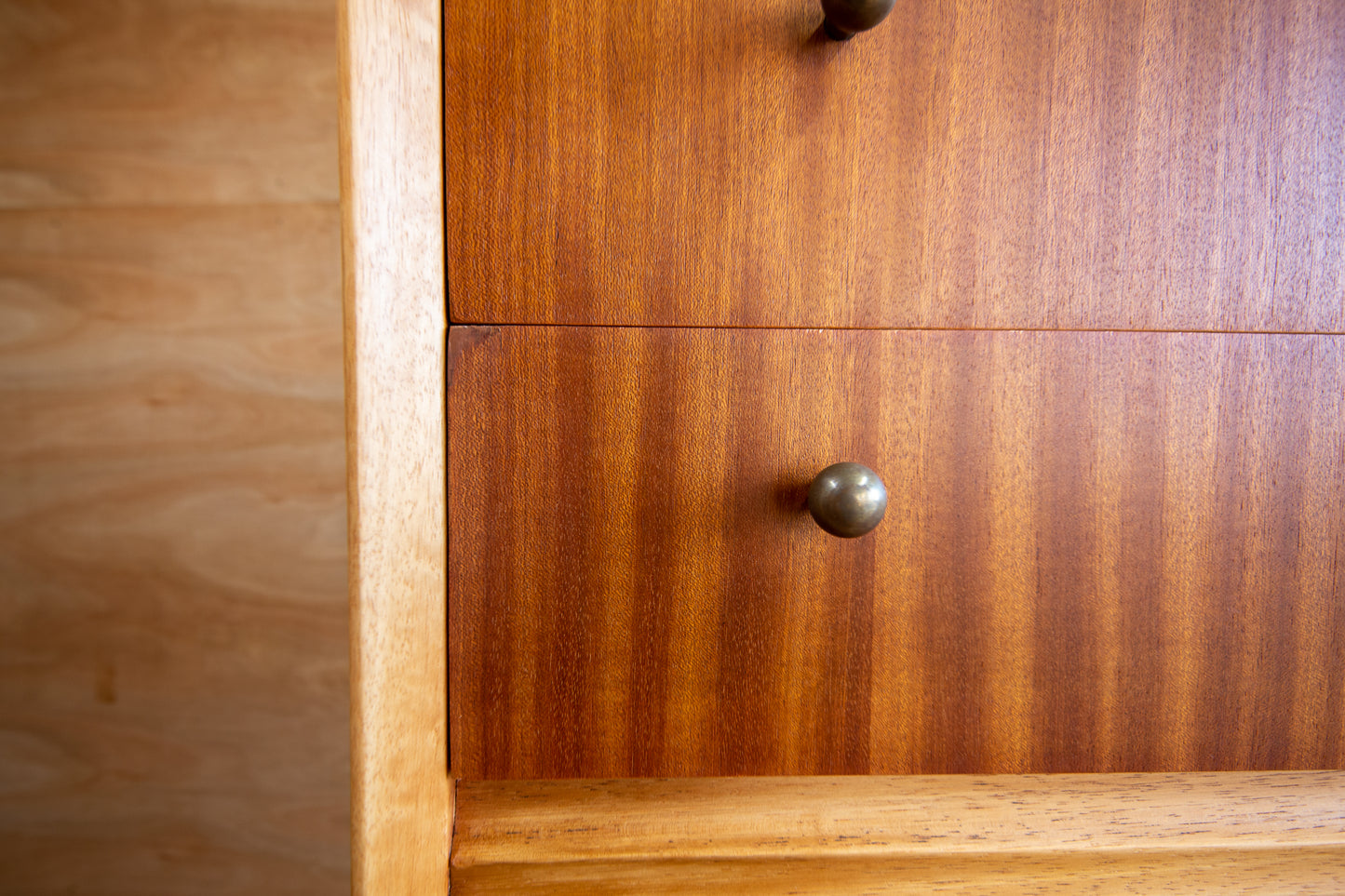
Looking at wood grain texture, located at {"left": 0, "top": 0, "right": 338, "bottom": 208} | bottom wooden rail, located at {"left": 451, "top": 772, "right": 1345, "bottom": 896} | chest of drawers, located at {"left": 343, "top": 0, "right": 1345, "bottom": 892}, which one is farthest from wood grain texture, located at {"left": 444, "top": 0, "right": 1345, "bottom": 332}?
bottom wooden rail, located at {"left": 451, "top": 772, "right": 1345, "bottom": 896}

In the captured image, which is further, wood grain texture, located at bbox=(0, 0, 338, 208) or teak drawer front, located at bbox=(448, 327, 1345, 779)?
teak drawer front, located at bbox=(448, 327, 1345, 779)

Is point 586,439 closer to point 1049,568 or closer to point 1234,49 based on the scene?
point 1049,568

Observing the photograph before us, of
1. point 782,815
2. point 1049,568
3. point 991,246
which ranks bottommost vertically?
point 782,815

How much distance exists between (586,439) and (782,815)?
0.20m

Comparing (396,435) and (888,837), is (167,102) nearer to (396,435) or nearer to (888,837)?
(396,435)

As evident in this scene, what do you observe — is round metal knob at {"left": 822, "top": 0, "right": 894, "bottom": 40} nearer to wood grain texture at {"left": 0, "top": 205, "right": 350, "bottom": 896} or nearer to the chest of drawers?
the chest of drawers

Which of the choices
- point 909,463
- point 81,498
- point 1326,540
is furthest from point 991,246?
point 81,498

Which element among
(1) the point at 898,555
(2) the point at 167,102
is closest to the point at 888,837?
(1) the point at 898,555

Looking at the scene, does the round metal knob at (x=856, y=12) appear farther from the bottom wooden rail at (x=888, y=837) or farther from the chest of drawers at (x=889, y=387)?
the bottom wooden rail at (x=888, y=837)

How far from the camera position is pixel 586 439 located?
0.97ft

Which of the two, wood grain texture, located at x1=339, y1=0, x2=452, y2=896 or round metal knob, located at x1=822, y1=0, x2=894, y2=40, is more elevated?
round metal knob, located at x1=822, y1=0, x2=894, y2=40

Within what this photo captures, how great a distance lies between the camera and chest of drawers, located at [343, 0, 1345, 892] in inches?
11.5

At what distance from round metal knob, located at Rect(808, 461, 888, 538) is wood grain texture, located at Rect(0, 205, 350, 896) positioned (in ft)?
0.58

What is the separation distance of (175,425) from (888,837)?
0.33 m
